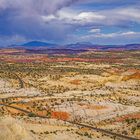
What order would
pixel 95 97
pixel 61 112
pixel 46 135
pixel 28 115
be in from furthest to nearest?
1. pixel 95 97
2. pixel 61 112
3. pixel 28 115
4. pixel 46 135

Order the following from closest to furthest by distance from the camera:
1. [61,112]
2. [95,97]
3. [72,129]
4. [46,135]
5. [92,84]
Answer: [46,135] → [72,129] → [61,112] → [95,97] → [92,84]

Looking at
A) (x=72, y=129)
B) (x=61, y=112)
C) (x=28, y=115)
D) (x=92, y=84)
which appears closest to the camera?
(x=72, y=129)

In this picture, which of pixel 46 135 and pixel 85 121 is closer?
pixel 46 135

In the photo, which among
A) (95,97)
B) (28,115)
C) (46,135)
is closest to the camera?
(46,135)

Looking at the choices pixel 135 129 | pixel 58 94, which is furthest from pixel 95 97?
pixel 135 129

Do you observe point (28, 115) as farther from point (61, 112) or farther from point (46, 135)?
point (46, 135)

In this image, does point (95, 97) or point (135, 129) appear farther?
point (95, 97)

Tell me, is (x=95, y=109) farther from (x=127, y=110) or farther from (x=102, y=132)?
(x=102, y=132)

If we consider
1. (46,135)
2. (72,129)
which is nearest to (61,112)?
(72,129)
